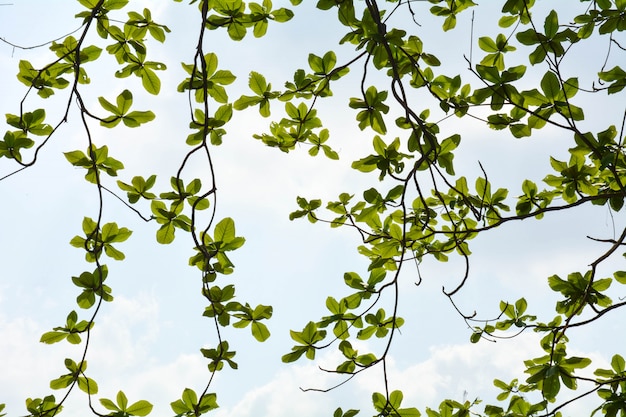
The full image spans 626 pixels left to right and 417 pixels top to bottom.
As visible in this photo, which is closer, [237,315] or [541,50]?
[237,315]

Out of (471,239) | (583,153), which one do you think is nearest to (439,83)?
(583,153)

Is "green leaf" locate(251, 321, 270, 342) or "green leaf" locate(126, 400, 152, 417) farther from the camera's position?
"green leaf" locate(251, 321, 270, 342)

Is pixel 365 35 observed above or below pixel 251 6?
below

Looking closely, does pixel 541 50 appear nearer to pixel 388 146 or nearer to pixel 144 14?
pixel 388 146

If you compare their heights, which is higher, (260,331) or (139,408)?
(260,331)

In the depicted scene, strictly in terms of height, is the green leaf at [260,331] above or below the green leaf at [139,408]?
above

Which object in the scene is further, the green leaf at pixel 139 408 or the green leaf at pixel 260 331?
the green leaf at pixel 260 331

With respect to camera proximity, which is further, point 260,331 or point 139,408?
point 260,331

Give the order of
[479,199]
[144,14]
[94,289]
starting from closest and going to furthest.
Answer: [94,289] → [144,14] → [479,199]

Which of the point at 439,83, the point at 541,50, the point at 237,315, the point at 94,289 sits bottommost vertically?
the point at 237,315

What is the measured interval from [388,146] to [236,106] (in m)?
0.74

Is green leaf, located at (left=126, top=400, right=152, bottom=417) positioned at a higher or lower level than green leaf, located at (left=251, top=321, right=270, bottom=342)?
lower

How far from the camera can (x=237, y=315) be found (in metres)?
2.33

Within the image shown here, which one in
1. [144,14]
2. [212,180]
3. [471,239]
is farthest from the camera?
[471,239]
